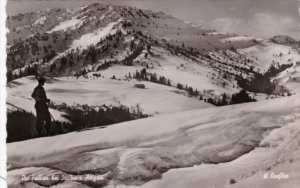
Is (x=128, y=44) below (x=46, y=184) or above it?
above

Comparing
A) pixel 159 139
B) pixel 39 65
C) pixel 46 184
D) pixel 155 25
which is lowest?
pixel 46 184

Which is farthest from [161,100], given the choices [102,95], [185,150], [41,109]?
[41,109]

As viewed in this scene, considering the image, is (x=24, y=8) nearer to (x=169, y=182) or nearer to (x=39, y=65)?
(x=39, y=65)

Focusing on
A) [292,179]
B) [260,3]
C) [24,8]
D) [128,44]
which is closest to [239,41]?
[260,3]
